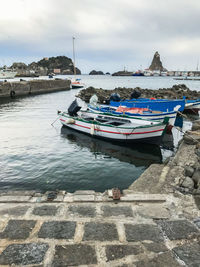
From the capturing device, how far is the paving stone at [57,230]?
4334 millimetres

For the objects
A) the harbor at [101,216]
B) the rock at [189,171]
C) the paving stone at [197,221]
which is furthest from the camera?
the rock at [189,171]

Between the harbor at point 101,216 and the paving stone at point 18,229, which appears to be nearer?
the harbor at point 101,216

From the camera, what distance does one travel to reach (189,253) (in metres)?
3.81

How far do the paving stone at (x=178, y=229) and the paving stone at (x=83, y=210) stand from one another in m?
1.75

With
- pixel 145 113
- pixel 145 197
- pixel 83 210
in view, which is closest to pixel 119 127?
pixel 145 113

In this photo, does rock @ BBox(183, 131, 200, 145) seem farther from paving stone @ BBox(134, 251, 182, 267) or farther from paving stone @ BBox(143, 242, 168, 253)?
paving stone @ BBox(134, 251, 182, 267)

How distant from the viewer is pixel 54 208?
5.43 m

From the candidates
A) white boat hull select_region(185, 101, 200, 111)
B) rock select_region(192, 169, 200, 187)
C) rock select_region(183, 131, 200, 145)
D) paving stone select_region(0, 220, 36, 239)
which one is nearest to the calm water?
rock select_region(183, 131, 200, 145)

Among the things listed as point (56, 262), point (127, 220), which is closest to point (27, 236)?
point (56, 262)

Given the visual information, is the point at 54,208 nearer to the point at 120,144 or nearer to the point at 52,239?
the point at 52,239

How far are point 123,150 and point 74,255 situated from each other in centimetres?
1033

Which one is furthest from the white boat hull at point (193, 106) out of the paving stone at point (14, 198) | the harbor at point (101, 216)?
the paving stone at point (14, 198)

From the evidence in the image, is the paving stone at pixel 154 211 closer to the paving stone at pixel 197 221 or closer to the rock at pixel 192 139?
the paving stone at pixel 197 221

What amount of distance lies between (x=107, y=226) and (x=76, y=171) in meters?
5.94
